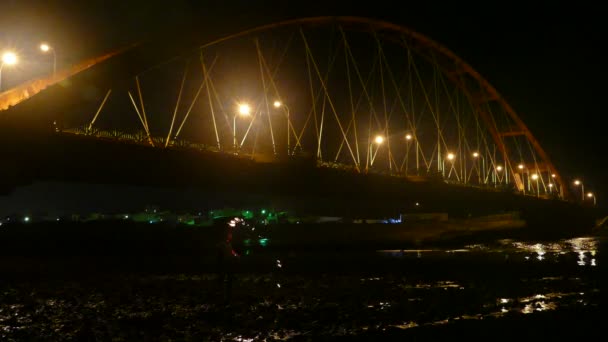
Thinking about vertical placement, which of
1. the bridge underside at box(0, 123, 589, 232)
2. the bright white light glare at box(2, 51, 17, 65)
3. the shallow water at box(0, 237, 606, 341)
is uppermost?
the bright white light glare at box(2, 51, 17, 65)

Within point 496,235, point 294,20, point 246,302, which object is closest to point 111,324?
point 246,302

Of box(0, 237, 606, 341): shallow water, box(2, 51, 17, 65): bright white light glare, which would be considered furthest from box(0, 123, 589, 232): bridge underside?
box(0, 237, 606, 341): shallow water

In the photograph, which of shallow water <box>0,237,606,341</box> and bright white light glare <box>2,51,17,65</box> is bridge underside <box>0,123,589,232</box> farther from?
shallow water <box>0,237,606,341</box>

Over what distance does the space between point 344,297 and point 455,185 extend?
55626 mm

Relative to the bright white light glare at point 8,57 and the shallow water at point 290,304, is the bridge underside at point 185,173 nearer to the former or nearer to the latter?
the bright white light glare at point 8,57

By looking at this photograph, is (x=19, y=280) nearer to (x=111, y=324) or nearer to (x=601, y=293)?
(x=111, y=324)

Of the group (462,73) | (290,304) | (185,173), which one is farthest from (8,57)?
(462,73)

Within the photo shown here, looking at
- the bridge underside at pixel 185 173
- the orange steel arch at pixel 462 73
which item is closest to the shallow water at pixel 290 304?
the bridge underside at pixel 185 173

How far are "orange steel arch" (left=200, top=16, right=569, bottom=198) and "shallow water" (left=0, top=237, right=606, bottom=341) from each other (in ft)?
92.5

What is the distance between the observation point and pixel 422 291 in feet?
42.1

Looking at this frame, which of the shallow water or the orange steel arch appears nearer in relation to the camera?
the shallow water

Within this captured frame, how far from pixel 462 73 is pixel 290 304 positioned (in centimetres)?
6844

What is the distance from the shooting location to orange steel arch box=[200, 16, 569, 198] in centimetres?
4766

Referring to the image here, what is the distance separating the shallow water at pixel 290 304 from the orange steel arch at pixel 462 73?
28189 mm
